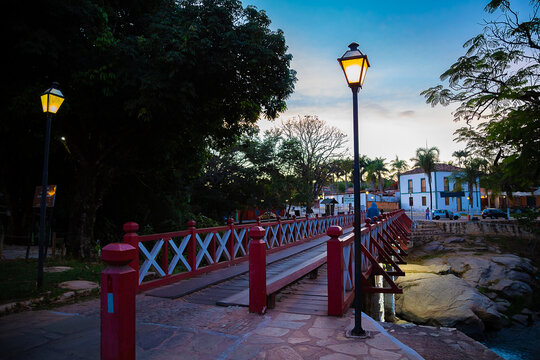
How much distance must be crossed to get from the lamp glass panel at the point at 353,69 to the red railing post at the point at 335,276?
2.02 meters

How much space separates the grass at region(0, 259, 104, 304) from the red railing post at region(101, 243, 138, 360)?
155 inches

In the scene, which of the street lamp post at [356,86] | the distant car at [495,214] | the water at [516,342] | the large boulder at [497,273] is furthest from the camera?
the distant car at [495,214]

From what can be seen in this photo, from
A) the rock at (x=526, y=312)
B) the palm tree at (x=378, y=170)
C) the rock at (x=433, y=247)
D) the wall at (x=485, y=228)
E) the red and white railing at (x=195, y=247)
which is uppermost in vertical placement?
the palm tree at (x=378, y=170)

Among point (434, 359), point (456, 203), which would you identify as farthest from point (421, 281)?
point (456, 203)

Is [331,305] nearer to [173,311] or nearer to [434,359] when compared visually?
[173,311]

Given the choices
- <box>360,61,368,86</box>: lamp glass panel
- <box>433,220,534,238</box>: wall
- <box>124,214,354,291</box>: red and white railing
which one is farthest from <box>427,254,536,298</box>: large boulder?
<box>360,61,368,86</box>: lamp glass panel

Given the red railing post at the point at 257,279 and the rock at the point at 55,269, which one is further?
the rock at the point at 55,269

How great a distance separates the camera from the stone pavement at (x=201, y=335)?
10.7 feet

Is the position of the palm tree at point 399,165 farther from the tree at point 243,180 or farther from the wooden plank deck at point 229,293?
the wooden plank deck at point 229,293

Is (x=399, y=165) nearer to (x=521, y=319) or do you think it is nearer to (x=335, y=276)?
(x=521, y=319)

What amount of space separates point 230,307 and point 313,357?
194 centimetres

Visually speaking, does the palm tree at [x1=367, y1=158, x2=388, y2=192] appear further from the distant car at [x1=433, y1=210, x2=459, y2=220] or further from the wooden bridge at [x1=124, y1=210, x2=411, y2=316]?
the wooden bridge at [x1=124, y1=210, x2=411, y2=316]

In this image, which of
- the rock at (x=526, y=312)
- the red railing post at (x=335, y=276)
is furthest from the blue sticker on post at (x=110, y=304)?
the rock at (x=526, y=312)

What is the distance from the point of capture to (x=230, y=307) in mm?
4852
